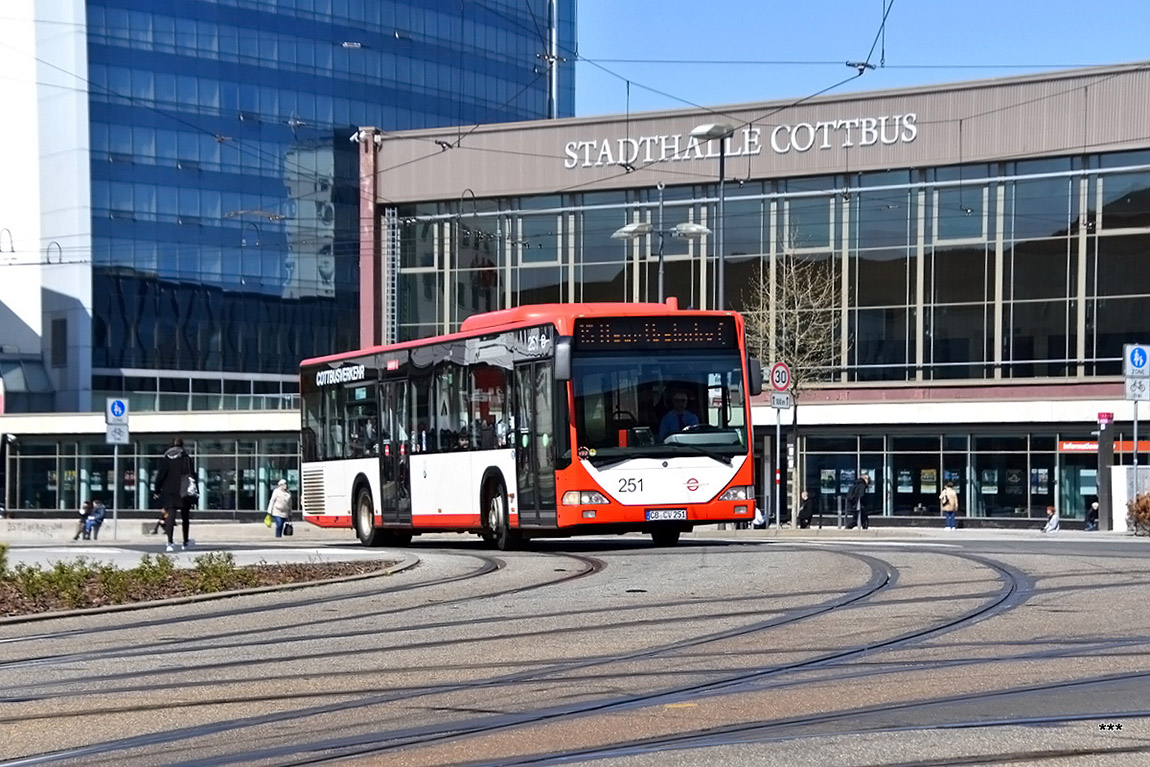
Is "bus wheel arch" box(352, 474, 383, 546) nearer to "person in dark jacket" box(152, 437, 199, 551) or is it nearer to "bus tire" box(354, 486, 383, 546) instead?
"bus tire" box(354, 486, 383, 546)

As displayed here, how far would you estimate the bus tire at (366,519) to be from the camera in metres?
29.2

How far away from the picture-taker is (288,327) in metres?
94.8

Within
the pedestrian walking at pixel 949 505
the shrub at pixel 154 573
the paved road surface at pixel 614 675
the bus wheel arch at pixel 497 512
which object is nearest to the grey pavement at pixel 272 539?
the pedestrian walking at pixel 949 505

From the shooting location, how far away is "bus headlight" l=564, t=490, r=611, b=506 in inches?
894

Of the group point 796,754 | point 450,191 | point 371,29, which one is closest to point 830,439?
point 450,191

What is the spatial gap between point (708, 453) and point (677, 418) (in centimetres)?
59

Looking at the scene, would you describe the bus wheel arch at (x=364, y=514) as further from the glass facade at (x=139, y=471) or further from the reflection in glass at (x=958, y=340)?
the glass facade at (x=139, y=471)

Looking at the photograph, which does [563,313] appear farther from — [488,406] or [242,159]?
[242,159]

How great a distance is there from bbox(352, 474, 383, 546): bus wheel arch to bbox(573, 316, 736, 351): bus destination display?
7409mm

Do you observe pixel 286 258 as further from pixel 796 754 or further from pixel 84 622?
pixel 796 754

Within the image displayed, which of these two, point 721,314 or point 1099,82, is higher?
point 1099,82

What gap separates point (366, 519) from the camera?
2947 cm

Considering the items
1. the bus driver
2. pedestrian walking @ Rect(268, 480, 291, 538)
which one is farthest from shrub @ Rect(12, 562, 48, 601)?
pedestrian walking @ Rect(268, 480, 291, 538)

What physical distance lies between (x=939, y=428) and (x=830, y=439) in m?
3.27
